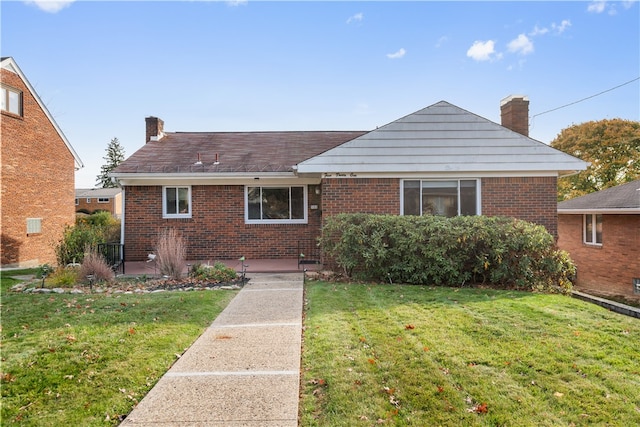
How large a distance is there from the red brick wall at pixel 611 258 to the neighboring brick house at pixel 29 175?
18618mm

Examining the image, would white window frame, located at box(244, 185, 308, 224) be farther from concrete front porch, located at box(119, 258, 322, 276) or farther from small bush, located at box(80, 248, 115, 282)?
small bush, located at box(80, 248, 115, 282)

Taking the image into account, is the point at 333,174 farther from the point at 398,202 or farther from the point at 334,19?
the point at 334,19

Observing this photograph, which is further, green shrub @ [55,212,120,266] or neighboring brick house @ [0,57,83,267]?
neighboring brick house @ [0,57,83,267]

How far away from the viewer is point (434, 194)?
10.8 meters

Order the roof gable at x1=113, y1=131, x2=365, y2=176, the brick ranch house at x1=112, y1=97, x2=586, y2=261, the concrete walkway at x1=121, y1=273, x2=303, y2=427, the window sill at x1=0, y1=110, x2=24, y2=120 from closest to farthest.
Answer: the concrete walkway at x1=121, y1=273, x2=303, y2=427 < the brick ranch house at x1=112, y1=97, x2=586, y2=261 < the roof gable at x1=113, y1=131, x2=365, y2=176 < the window sill at x1=0, y1=110, x2=24, y2=120

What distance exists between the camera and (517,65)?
1495 cm

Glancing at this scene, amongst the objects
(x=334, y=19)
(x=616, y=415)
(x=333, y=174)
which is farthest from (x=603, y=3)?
(x=616, y=415)

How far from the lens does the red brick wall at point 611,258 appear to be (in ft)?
42.1

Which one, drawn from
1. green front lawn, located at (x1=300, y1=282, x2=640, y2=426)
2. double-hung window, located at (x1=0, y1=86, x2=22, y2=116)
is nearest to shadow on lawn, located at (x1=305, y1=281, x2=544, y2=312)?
green front lawn, located at (x1=300, y1=282, x2=640, y2=426)

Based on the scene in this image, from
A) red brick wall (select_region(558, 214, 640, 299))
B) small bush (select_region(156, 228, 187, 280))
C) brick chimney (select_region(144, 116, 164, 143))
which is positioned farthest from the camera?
brick chimney (select_region(144, 116, 164, 143))

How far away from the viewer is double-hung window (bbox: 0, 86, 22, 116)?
13594 millimetres

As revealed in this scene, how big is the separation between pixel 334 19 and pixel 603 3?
8.91m

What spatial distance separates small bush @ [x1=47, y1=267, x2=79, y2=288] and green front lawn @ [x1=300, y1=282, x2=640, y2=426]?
5.64 m

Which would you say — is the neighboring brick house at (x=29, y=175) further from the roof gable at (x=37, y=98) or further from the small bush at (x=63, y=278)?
the small bush at (x=63, y=278)
